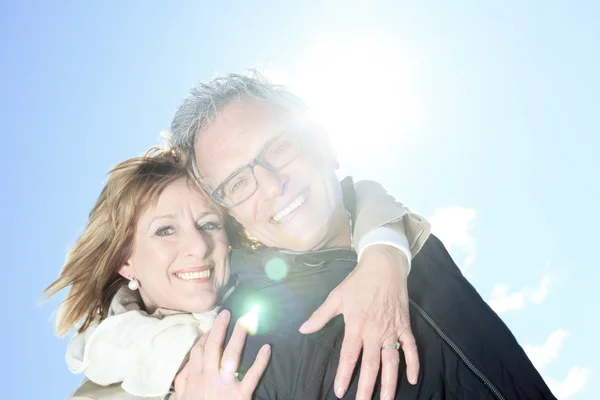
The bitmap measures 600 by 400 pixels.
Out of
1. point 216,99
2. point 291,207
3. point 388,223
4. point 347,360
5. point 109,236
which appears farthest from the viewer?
point 109,236

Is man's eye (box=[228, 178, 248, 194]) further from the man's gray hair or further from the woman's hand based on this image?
the woman's hand

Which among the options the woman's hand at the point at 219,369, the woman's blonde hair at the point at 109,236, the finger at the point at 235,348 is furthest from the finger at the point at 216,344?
the woman's blonde hair at the point at 109,236

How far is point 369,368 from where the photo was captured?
6.36 ft

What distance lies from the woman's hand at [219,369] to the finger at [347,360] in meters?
0.29

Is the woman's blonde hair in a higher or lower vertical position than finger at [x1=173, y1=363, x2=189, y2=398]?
higher

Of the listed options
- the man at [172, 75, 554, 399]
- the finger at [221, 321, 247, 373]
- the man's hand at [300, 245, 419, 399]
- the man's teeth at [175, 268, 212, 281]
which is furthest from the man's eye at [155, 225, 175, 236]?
the man's hand at [300, 245, 419, 399]

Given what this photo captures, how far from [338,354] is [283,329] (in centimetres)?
25

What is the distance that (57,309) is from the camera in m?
4.03

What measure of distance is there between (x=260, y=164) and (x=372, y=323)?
1308mm

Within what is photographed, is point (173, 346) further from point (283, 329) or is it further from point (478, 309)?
point (478, 309)

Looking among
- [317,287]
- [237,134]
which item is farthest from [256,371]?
[237,134]

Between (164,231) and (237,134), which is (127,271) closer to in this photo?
(164,231)

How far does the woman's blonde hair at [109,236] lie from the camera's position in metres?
3.67

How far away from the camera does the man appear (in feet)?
6.54
